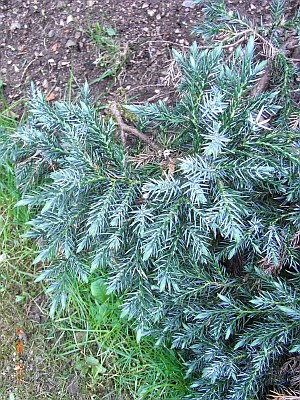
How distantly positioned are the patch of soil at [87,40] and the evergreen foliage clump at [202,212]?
1.82 ft

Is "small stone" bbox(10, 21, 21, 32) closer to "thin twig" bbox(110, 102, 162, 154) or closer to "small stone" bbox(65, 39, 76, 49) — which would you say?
"small stone" bbox(65, 39, 76, 49)

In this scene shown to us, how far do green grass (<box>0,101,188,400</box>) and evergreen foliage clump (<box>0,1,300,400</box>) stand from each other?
342 millimetres

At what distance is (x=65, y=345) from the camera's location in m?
2.41

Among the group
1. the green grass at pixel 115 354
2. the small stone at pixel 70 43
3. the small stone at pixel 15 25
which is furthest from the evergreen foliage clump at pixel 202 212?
the small stone at pixel 15 25

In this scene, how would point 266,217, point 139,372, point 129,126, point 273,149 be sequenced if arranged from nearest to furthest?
point 273,149 → point 266,217 → point 129,126 → point 139,372

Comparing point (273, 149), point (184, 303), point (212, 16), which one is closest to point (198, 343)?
point (184, 303)

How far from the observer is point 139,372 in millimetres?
2309

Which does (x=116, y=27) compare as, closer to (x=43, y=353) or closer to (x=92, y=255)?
(x=92, y=255)

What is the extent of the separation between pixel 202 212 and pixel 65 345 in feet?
3.96

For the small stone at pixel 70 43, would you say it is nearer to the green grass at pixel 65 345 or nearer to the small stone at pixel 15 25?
the small stone at pixel 15 25

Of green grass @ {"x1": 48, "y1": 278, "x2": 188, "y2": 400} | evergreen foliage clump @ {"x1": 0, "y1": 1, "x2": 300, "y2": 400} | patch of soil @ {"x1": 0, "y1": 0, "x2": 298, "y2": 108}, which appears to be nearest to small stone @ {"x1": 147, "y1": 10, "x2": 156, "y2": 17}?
patch of soil @ {"x1": 0, "y1": 0, "x2": 298, "y2": 108}

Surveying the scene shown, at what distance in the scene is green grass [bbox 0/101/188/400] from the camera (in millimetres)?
2289

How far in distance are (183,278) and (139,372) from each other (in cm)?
72

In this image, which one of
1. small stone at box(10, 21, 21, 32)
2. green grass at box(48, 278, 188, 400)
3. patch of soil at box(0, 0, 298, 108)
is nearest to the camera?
green grass at box(48, 278, 188, 400)
